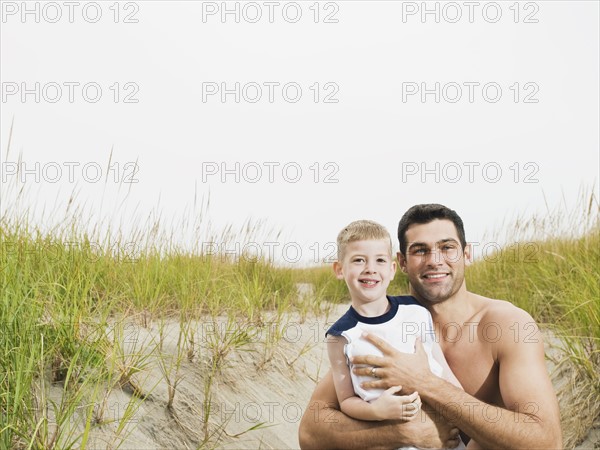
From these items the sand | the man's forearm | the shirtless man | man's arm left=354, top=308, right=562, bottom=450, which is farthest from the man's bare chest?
the sand

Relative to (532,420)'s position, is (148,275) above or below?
above

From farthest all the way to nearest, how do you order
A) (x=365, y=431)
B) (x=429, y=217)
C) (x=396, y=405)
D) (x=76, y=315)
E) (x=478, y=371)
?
(x=76, y=315), (x=429, y=217), (x=478, y=371), (x=365, y=431), (x=396, y=405)

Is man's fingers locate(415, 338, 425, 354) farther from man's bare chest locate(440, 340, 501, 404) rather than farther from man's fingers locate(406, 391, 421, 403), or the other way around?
man's bare chest locate(440, 340, 501, 404)

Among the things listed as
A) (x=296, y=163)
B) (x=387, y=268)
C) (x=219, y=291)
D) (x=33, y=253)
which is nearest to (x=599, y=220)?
(x=296, y=163)

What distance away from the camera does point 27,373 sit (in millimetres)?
2816

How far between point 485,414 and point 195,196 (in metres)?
3.97

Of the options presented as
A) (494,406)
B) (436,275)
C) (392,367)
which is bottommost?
(494,406)

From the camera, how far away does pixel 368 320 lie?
2904 millimetres

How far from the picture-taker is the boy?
2840 mm

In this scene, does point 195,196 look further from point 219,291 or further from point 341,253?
point 341,253

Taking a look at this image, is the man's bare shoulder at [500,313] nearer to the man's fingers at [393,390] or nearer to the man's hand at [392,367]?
the man's hand at [392,367]

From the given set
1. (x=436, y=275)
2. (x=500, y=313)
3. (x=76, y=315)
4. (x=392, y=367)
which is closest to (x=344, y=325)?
(x=392, y=367)

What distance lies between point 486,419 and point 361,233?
964 millimetres

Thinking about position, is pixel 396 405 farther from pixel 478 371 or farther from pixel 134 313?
pixel 134 313
